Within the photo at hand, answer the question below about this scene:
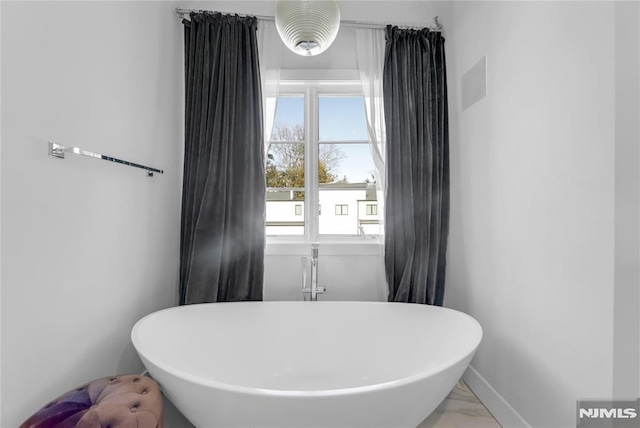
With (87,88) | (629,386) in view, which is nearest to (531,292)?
(629,386)

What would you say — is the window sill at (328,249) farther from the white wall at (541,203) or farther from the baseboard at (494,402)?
the baseboard at (494,402)

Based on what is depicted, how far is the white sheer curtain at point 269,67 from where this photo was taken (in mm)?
2066

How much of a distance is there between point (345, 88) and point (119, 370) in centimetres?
213

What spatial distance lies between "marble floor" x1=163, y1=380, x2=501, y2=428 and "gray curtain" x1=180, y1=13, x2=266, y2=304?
63 cm

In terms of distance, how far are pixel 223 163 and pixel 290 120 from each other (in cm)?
63

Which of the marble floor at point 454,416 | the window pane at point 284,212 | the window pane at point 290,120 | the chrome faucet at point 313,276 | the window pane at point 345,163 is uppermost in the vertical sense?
the window pane at point 290,120

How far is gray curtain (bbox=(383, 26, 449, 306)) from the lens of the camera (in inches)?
79.1

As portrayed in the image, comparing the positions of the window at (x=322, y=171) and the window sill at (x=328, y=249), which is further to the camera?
the window at (x=322, y=171)

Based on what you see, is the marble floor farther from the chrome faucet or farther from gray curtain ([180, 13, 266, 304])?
the chrome faucet

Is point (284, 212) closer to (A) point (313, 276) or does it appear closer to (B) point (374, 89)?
(A) point (313, 276)

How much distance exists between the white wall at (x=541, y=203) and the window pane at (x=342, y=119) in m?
0.72

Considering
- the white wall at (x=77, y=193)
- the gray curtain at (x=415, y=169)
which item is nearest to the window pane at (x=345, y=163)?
the gray curtain at (x=415, y=169)

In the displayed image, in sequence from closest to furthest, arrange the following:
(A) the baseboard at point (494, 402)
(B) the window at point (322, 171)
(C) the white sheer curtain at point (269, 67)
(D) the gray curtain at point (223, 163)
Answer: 1. (A) the baseboard at point (494, 402)
2. (D) the gray curtain at point (223, 163)
3. (C) the white sheer curtain at point (269, 67)
4. (B) the window at point (322, 171)

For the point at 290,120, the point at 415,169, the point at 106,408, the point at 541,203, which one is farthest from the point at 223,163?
the point at 541,203
